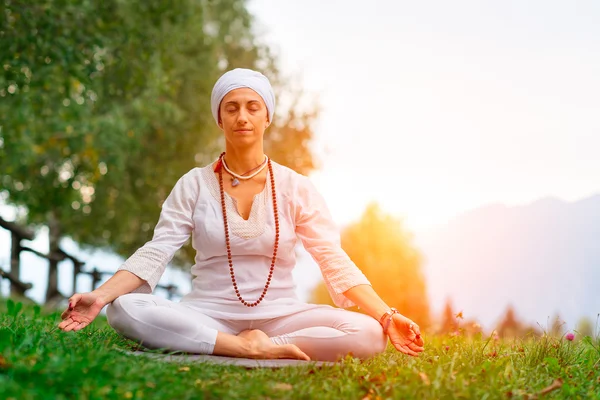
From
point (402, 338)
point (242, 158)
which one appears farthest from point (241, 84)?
point (402, 338)

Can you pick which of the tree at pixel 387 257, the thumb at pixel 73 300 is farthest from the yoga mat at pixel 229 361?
the tree at pixel 387 257

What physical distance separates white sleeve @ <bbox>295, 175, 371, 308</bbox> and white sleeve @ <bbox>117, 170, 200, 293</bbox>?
78cm

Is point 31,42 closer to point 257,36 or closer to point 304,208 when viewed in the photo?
point 304,208

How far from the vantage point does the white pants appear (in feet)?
13.5

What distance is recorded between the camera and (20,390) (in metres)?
2.84

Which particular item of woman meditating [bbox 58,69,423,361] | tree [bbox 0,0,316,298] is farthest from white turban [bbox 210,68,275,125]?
tree [bbox 0,0,316,298]

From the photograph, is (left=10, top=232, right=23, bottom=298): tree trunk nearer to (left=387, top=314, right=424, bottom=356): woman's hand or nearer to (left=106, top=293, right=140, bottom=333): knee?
(left=106, top=293, right=140, bottom=333): knee

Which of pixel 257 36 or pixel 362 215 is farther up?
pixel 257 36

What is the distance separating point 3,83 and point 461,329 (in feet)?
22.4

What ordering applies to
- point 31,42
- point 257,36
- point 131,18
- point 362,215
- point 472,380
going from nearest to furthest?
point 472,380, point 31,42, point 131,18, point 257,36, point 362,215

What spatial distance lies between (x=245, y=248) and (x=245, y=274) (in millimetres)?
186

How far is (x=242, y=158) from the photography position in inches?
184

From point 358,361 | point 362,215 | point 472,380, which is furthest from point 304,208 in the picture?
point 362,215

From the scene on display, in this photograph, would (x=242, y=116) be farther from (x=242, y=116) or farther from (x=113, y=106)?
(x=113, y=106)
